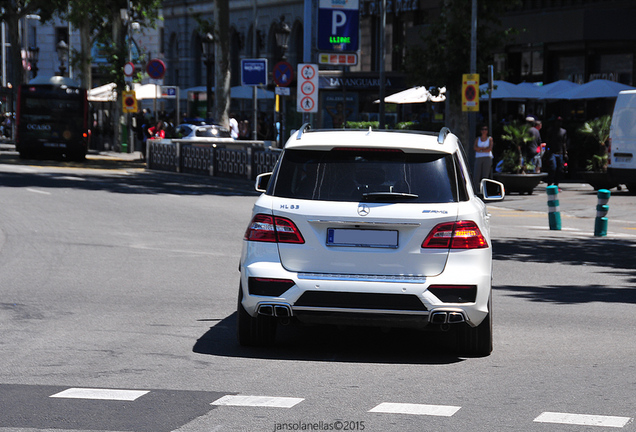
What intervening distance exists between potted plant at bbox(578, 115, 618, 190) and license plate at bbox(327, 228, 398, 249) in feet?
69.4

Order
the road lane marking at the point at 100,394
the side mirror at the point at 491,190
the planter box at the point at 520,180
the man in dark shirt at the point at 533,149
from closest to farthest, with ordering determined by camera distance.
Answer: the road lane marking at the point at 100,394
the side mirror at the point at 491,190
the planter box at the point at 520,180
the man in dark shirt at the point at 533,149

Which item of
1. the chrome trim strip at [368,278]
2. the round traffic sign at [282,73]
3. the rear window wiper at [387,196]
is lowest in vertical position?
the chrome trim strip at [368,278]

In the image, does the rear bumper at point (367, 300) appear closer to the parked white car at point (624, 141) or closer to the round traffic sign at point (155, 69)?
the parked white car at point (624, 141)

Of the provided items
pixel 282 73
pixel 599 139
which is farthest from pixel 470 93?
pixel 282 73

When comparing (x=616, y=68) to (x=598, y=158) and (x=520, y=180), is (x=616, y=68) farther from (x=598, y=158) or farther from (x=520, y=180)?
(x=520, y=180)

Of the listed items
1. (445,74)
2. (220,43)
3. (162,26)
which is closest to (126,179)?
(445,74)

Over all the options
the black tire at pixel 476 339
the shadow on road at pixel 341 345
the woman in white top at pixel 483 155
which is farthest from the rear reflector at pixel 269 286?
the woman in white top at pixel 483 155

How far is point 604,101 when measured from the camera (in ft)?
131

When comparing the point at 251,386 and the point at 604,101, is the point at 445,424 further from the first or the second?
the point at 604,101

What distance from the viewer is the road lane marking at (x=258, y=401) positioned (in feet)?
20.6

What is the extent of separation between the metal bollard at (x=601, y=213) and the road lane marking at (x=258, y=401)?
40.7 ft

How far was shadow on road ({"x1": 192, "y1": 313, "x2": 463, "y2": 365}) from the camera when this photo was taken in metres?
7.88

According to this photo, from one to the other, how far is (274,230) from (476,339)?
5.23 feet

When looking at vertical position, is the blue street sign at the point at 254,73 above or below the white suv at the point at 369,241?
above
